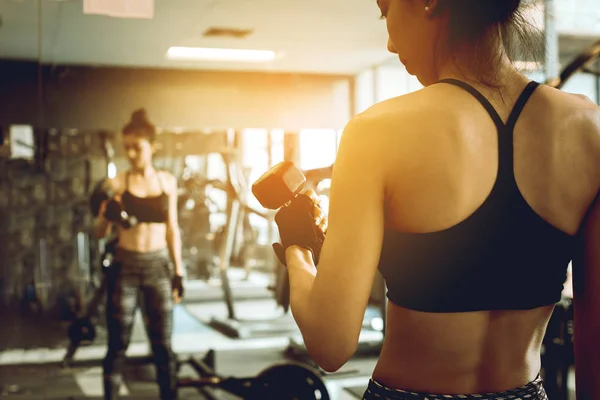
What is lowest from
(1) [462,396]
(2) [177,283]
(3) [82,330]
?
(3) [82,330]

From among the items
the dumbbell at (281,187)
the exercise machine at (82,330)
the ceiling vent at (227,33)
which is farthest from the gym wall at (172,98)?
the dumbbell at (281,187)

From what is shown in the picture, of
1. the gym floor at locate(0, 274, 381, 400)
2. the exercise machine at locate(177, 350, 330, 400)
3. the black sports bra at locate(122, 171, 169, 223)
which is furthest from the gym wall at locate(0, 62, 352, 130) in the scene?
the exercise machine at locate(177, 350, 330, 400)

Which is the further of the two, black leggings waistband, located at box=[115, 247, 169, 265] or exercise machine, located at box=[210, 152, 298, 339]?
exercise machine, located at box=[210, 152, 298, 339]

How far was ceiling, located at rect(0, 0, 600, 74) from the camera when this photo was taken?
13.2ft

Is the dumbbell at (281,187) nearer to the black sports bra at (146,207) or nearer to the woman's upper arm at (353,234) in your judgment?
the woman's upper arm at (353,234)

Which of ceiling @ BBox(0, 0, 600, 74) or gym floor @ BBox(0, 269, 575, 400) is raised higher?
ceiling @ BBox(0, 0, 600, 74)

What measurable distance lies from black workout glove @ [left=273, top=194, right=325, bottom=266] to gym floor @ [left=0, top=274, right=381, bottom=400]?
10.8 feet

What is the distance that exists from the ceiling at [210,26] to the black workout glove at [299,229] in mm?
3076

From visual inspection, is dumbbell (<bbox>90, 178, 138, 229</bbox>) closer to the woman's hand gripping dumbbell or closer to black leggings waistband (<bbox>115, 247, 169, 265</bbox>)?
black leggings waistband (<bbox>115, 247, 169, 265</bbox>)

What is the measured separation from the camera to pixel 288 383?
10.5ft

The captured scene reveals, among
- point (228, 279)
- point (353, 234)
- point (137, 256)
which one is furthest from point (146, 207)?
point (353, 234)

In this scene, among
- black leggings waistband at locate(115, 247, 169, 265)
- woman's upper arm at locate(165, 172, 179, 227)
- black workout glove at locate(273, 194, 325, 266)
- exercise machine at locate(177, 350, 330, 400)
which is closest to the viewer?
black workout glove at locate(273, 194, 325, 266)

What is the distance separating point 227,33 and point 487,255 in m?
3.85

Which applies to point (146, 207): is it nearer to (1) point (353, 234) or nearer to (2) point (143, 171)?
(2) point (143, 171)
